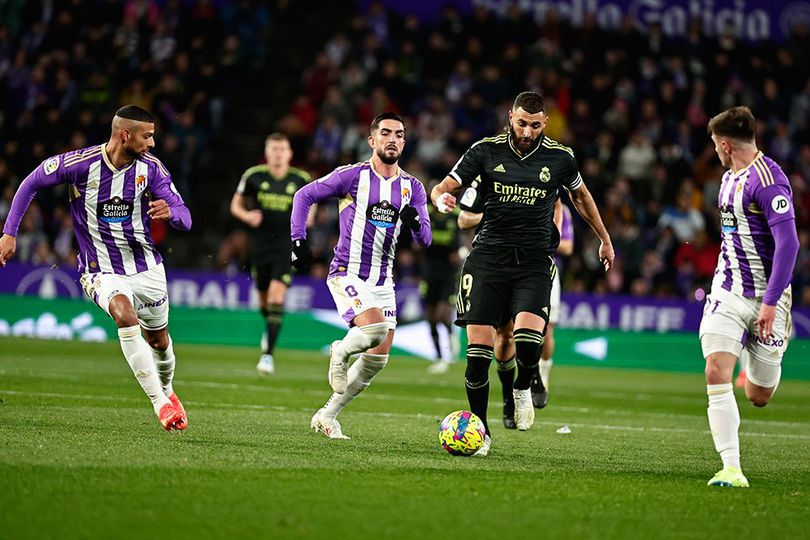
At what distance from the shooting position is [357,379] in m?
9.48

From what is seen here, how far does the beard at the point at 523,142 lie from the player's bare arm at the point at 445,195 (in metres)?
0.55

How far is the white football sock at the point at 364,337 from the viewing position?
924cm

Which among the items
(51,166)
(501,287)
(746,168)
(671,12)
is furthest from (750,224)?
(671,12)

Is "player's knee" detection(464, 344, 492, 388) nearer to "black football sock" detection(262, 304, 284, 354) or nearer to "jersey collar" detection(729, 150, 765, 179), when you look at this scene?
"jersey collar" detection(729, 150, 765, 179)

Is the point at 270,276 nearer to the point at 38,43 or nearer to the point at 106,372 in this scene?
the point at 106,372

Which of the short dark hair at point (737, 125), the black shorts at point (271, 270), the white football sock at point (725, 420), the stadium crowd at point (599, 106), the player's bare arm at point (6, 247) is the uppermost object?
the stadium crowd at point (599, 106)

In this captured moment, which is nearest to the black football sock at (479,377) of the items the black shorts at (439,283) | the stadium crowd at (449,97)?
the black shorts at (439,283)

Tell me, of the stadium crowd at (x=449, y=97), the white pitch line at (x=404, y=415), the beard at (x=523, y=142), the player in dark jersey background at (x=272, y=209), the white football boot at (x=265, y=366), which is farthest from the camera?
the stadium crowd at (x=449, y=97)

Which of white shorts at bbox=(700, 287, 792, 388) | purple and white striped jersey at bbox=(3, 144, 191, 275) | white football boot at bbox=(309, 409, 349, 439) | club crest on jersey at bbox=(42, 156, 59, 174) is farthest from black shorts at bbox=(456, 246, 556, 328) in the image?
club crest on jersey at bbox=(42, 156, 59, 174)

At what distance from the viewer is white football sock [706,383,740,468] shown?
24.8ft

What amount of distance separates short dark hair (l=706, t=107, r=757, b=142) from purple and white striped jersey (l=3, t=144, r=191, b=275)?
12.7 feet

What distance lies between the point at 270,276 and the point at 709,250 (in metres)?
9.08

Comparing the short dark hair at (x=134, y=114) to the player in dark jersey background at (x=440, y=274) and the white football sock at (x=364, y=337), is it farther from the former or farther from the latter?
the player in dark jersey background at (x=440, y=274)

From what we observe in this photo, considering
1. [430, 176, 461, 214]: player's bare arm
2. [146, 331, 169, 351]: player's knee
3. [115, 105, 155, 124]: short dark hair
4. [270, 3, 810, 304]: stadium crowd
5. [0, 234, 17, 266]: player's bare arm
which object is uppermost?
[270, 3, 810, 304]: stadium crowd
